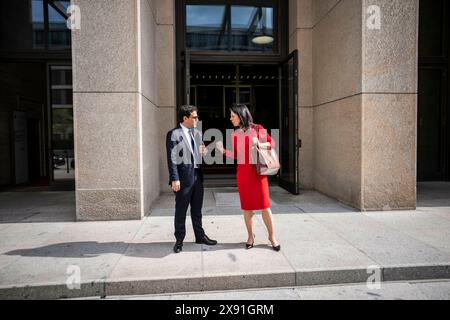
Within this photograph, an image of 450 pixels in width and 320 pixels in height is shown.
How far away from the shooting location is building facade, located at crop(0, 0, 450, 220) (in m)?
5.50

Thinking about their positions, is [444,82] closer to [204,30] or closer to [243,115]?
[204,30]

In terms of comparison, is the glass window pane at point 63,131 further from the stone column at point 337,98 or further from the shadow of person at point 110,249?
the stone column at point 337,98

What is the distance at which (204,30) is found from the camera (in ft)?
28.0

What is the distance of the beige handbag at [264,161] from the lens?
3883 millimetres

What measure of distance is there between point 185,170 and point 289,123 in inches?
189

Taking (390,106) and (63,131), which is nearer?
(390,106)

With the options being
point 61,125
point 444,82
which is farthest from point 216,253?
point 444,82

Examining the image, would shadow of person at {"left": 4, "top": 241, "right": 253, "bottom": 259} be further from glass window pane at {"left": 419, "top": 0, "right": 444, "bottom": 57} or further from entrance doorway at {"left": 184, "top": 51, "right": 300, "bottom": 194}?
glass window pane at {"left": 419, "top": 0, "right": 444, "bottom": 57}

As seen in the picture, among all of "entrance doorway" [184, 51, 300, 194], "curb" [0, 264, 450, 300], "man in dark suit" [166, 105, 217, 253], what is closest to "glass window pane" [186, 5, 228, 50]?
A: "entrance doorway" [184, 51, 300, 194]

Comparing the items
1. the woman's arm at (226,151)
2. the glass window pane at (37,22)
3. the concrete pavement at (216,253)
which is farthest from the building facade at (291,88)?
the glass window pane at (37,22)

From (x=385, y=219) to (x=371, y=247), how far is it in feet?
5.34

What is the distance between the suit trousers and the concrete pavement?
0.23m

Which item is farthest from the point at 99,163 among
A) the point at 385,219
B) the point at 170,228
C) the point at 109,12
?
the point at 385,219

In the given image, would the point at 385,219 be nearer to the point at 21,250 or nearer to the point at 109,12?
the point at 21,250
